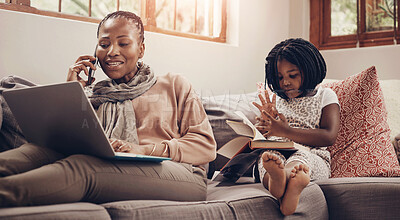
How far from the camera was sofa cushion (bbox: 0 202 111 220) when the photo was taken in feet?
2.91

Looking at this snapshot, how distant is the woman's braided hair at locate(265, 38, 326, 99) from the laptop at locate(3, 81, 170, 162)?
0.86 metres

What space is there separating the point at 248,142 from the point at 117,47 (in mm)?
624

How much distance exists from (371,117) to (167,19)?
1.42 m

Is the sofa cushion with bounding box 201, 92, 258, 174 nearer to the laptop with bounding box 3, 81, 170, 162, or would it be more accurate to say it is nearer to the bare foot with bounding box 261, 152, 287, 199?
the bare foot with bounding box 261, 152, 287, 199

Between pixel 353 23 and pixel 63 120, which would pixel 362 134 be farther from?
pixel 353 23

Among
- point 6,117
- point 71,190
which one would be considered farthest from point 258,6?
point 71,190

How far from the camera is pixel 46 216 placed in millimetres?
919

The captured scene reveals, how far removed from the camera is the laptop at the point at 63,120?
1.06 meters

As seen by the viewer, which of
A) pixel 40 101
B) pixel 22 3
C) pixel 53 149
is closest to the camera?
pixel 40 101

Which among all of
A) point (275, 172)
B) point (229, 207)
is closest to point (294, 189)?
point (275, 172)

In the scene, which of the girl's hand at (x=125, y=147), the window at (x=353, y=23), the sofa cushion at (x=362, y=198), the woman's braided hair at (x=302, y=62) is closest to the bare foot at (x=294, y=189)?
the sofa cushion at (x=362, y=198)

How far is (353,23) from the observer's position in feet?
9.98

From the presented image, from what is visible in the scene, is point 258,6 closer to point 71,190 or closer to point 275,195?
point 275,195

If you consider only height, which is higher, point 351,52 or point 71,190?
point 351,52
